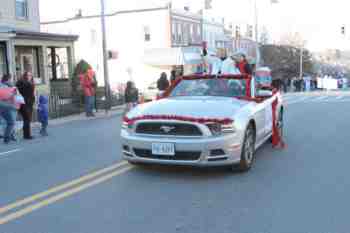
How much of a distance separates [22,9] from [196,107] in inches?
764

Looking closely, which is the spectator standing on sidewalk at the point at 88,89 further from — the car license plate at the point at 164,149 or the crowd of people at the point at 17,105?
the car license plate at the point at 164,149

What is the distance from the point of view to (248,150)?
6.92 meters

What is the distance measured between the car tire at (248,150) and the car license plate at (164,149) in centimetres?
109

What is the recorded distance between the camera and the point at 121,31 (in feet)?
140

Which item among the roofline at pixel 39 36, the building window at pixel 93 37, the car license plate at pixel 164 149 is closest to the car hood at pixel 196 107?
the car license plate at pixel 164 149

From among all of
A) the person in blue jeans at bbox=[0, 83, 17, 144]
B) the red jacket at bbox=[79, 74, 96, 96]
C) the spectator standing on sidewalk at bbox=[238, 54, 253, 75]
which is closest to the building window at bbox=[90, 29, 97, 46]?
the red jacket at bbox=[79, 74, 96, 96]

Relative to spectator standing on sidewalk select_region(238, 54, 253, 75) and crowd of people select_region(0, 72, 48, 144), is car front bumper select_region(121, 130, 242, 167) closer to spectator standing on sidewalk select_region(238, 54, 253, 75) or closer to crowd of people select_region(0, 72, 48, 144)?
crowd of people select_region(0, 72, 48, 144)

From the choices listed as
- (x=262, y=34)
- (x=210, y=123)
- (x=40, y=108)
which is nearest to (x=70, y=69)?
(x=40, y=108)

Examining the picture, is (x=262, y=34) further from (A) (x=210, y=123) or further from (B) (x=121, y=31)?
(A) (x=210, y=123)

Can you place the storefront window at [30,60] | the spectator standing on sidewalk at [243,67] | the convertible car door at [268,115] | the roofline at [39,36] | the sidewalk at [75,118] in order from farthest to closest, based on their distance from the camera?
the storefront window at [30,60], the roofline at [39,36], the sidewalk at [75,118], the spectator standing on sidewalk at [243,67], the convertible car door at [268,115]

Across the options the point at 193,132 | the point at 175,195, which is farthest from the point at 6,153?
the point at 175,195

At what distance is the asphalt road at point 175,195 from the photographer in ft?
15.5

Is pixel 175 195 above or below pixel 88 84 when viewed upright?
below

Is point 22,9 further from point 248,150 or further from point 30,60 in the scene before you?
point 248,150
